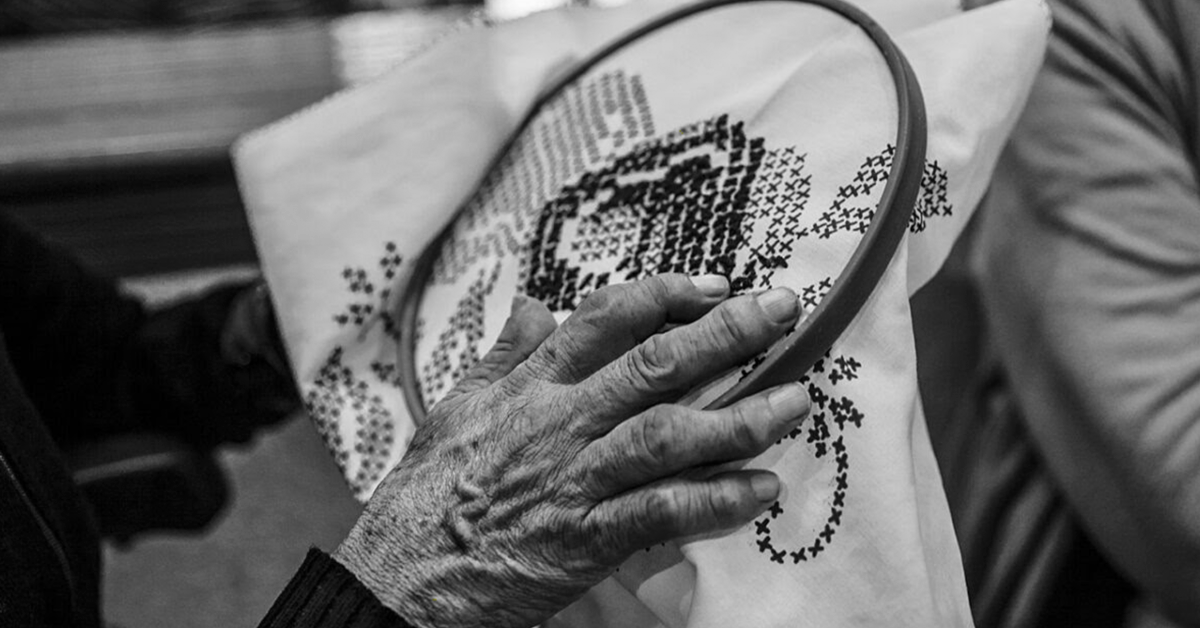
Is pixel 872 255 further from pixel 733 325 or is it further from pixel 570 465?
pixel 570 465

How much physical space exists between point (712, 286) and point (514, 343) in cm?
12

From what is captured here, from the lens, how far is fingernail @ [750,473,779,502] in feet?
1.55

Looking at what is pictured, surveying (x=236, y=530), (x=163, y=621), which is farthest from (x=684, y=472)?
(x=236, y=530)

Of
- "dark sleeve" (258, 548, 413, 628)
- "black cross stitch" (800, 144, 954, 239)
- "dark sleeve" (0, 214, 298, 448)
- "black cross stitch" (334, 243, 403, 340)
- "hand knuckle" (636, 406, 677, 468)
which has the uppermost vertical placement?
"black cross stitch" (800, 144, 954, 239)

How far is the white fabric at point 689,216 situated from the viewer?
0.49m

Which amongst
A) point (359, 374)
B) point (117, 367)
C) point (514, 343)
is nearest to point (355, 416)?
point (359, 374)

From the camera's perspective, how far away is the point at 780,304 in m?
0.47

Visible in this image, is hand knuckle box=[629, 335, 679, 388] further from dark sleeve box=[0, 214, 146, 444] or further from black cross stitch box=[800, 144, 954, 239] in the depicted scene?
dark sleeve box=[0, 214, 146, 444]

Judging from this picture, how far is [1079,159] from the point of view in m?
0.68

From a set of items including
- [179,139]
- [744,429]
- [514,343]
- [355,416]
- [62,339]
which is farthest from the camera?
[179,139]

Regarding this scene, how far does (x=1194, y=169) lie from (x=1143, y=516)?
0.79ft

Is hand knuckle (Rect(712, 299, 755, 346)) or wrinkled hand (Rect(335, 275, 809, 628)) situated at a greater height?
hand knuckle (Rect(712, 299, 755, 346))

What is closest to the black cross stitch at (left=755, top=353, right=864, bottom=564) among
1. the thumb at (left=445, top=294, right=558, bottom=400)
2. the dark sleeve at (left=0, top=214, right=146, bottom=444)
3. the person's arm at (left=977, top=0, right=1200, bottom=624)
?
the thumb at (left=445, top=294, right=558, bottom=400)

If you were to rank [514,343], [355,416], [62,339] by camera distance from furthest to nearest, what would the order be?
[62,339] < [355,416] < [514,343]
